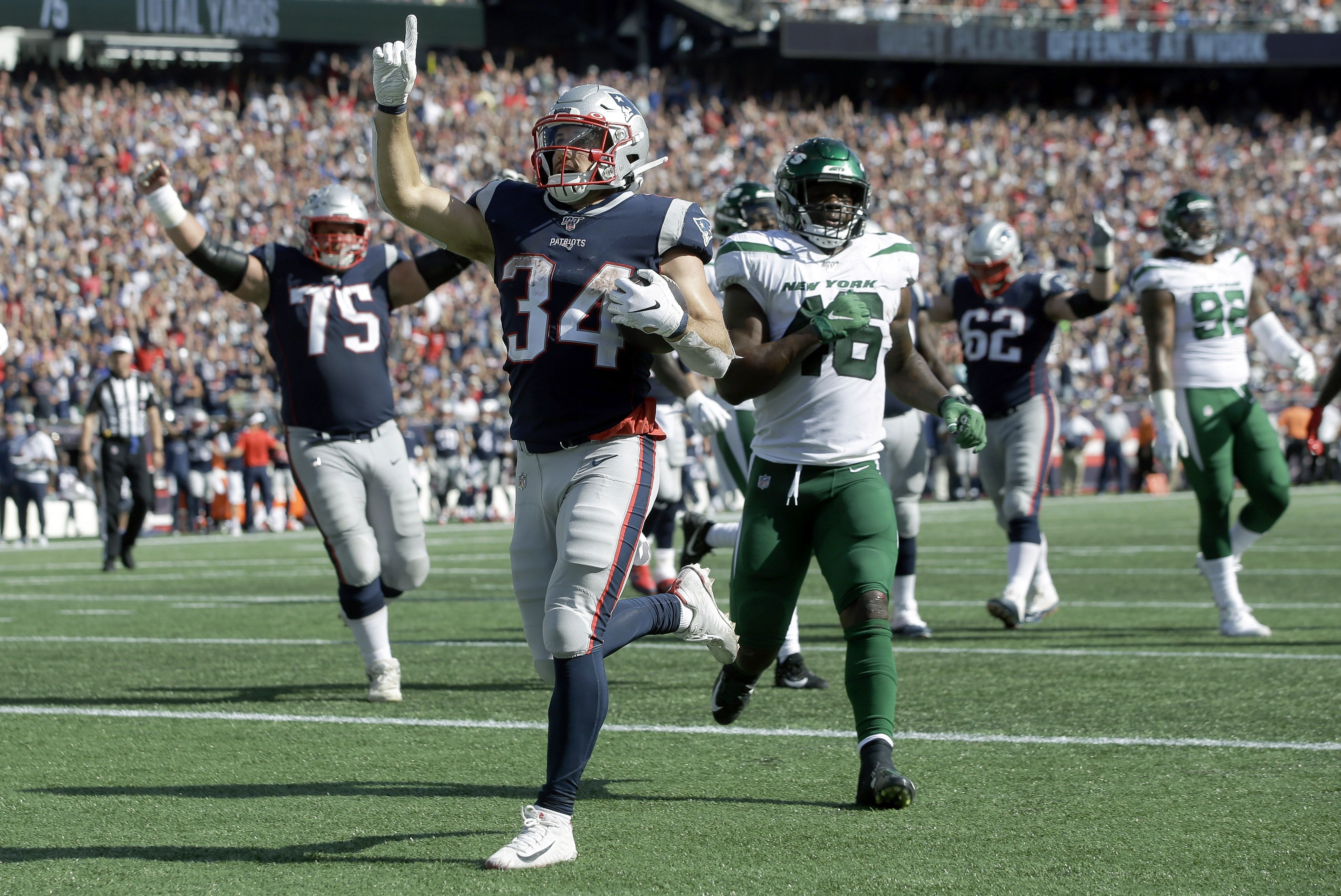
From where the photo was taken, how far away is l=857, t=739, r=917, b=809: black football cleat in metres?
3.71

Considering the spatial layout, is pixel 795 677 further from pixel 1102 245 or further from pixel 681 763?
pixel 1102 245

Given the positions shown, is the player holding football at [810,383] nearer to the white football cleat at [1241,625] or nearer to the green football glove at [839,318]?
the green football glove at [839,318]

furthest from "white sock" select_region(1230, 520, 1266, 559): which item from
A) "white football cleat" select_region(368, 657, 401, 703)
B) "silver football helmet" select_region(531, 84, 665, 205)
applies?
"silver football helmet" select_region(531, 84, 665, 205)

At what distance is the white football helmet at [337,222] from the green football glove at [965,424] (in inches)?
104

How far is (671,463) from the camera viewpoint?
336 inches

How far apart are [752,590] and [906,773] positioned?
26.1 inches

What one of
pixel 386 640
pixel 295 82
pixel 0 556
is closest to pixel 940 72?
pixel 295 82

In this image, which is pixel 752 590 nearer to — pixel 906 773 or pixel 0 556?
pixel 906 773

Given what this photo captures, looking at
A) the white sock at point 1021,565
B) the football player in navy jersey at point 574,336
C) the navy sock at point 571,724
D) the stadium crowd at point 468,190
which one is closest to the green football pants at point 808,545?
the football player in navy jersey at point 574,336

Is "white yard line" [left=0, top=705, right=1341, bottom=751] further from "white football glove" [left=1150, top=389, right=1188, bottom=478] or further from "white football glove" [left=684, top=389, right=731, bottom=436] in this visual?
"white football glove" [left=1150, top=389, right=1188, bottom=478]

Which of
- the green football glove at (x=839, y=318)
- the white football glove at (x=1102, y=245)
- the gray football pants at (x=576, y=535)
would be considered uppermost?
the white football glove at (x=1102, y=245)

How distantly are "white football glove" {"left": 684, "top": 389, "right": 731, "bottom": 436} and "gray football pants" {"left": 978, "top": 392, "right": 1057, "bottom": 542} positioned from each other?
2.01m

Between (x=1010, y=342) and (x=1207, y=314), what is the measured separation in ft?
3.21

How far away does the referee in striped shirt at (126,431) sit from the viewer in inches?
498
